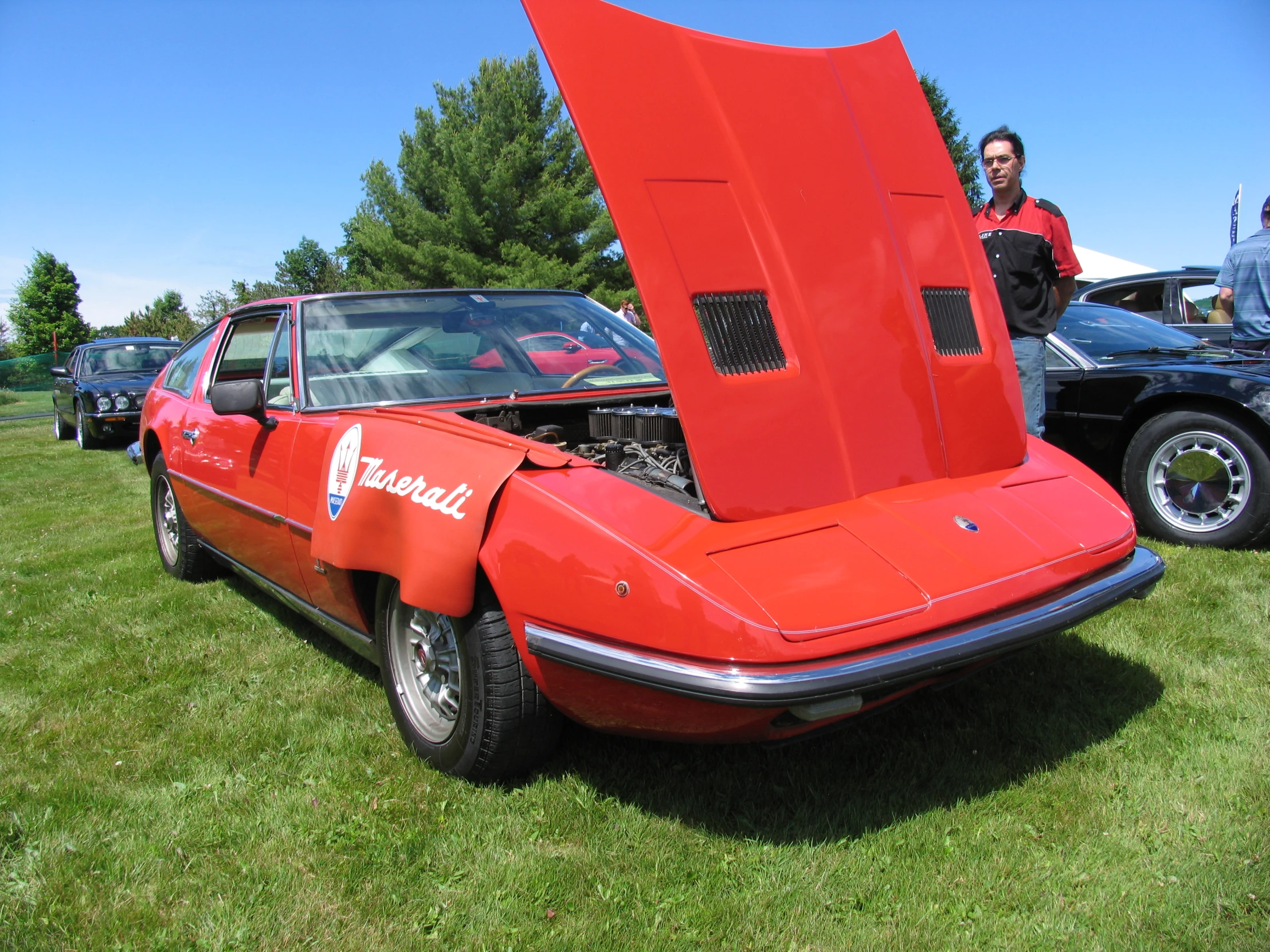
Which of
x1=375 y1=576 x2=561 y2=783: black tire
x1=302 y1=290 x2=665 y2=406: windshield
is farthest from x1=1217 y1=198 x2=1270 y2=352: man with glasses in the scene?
x1=375 y1=576 x2=561 y2=783: black tire

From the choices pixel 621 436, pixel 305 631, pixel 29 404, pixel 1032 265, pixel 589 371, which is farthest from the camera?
pixel 29 404

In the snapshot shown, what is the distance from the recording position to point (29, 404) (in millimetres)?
22219

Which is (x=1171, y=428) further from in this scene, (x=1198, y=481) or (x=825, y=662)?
(x=825, y=662)

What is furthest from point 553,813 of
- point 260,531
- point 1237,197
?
point 1237,197

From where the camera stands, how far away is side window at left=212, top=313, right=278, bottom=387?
4020 millimetres

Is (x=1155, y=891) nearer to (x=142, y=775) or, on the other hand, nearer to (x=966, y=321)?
(x=966, y=321)

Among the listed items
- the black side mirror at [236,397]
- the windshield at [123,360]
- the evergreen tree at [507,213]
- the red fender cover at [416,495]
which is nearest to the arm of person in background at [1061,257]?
the red fender cover at [416,495]

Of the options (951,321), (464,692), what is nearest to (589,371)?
(951,321)

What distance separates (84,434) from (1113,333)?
1209cm

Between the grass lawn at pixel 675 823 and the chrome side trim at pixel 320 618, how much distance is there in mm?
A: 247

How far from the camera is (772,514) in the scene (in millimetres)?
2178

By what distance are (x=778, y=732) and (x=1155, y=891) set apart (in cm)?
87

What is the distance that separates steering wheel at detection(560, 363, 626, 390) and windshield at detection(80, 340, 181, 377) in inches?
426

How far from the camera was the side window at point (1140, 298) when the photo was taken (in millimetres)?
7676
